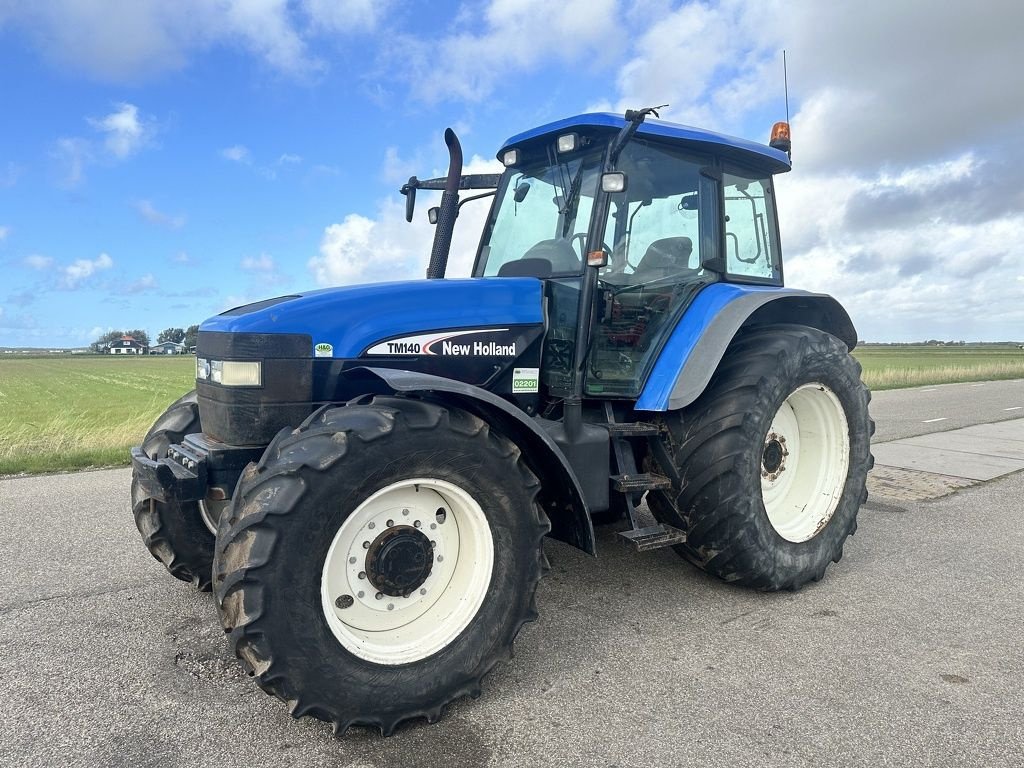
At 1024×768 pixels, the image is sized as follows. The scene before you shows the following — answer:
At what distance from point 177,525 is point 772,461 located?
10.1 feet

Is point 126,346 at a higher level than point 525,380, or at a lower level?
higher

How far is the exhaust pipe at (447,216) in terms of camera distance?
4141 mm

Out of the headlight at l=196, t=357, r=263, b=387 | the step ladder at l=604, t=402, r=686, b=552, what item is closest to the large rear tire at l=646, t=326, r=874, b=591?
the step ladder at l=604, t=402, r=686, b=552

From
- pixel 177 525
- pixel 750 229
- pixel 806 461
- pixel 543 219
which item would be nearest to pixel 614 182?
pixel 543 219

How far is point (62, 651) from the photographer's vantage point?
117 inches

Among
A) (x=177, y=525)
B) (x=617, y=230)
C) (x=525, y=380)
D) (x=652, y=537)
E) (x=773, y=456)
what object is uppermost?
(x=617, y=230)

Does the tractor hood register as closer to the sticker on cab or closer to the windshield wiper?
the sticker on cab

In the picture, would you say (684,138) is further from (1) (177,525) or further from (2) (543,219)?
(1) (177,525)

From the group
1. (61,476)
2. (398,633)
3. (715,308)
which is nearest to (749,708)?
(398,633)

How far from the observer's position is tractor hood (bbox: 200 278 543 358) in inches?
114

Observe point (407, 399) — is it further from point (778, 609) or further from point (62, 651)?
point (778, 609)

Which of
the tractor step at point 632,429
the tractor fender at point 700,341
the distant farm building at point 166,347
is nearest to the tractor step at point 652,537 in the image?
the tractor step at point 632,429

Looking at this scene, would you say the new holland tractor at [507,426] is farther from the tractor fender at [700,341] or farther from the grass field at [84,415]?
the grass field at [84,415]

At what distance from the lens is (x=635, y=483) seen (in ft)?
10.9
